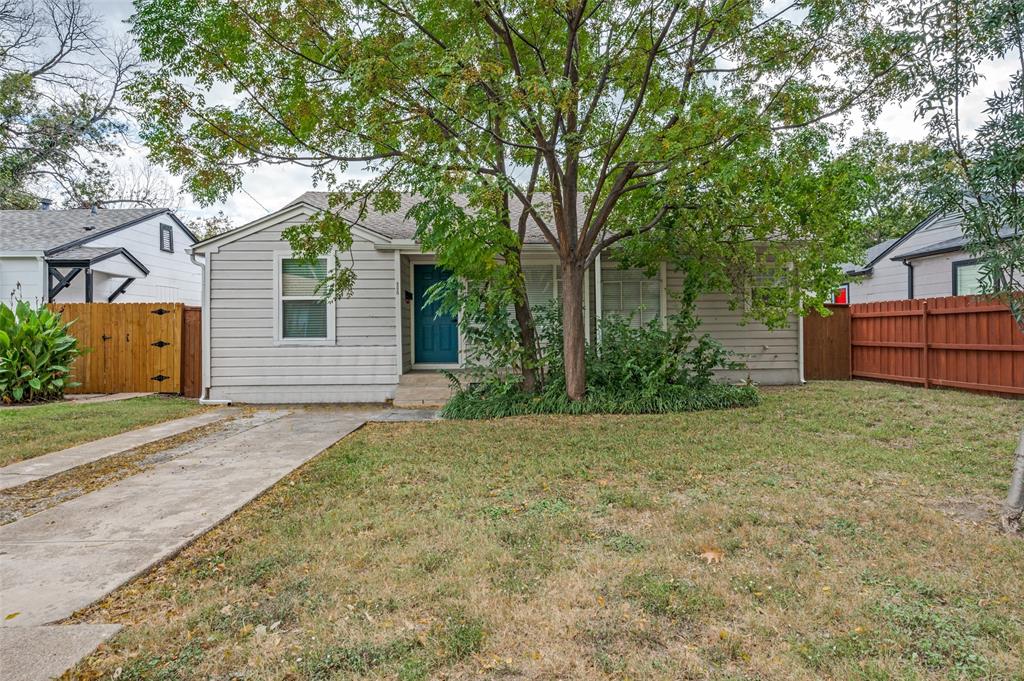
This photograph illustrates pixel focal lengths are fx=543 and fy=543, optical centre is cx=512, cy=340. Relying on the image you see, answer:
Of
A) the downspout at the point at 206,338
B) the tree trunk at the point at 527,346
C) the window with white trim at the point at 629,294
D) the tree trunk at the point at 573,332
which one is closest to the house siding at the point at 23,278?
the downspout at the point at 206,338

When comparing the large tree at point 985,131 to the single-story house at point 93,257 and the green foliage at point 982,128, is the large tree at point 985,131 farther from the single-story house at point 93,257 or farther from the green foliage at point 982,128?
the single-story house at point 93,257

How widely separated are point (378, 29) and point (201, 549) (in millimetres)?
5976

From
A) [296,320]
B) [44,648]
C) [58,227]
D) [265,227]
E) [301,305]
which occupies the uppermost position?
[58,227]

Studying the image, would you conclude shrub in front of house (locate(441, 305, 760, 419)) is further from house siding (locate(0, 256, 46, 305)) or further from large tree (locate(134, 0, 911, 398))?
house siding (locate(0, 256, 46, 305))

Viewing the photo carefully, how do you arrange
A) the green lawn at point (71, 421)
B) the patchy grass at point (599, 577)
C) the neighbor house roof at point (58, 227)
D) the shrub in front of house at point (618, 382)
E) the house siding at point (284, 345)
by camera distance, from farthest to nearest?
1. the neighbor house roof at point (58, 227)
2. the house siding at point (284, 345)
3. the shrub in front of house at point (618, 382)
4. the green lawn at point (71, 421)
5. the patchy grass at point (599, 577)

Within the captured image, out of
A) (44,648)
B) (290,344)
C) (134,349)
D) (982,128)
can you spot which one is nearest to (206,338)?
(290,344)

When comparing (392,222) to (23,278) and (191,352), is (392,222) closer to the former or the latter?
(191,352)

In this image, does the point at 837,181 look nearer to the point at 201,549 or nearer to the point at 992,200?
the point at 992,200

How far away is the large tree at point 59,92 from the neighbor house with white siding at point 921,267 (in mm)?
14428

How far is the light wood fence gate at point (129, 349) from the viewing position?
1037 centimetres

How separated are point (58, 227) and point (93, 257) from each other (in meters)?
2.49

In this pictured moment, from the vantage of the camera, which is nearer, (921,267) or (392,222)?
(392,222)

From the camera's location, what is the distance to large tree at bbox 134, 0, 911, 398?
6.01 m

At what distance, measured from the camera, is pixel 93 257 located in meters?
13.8
